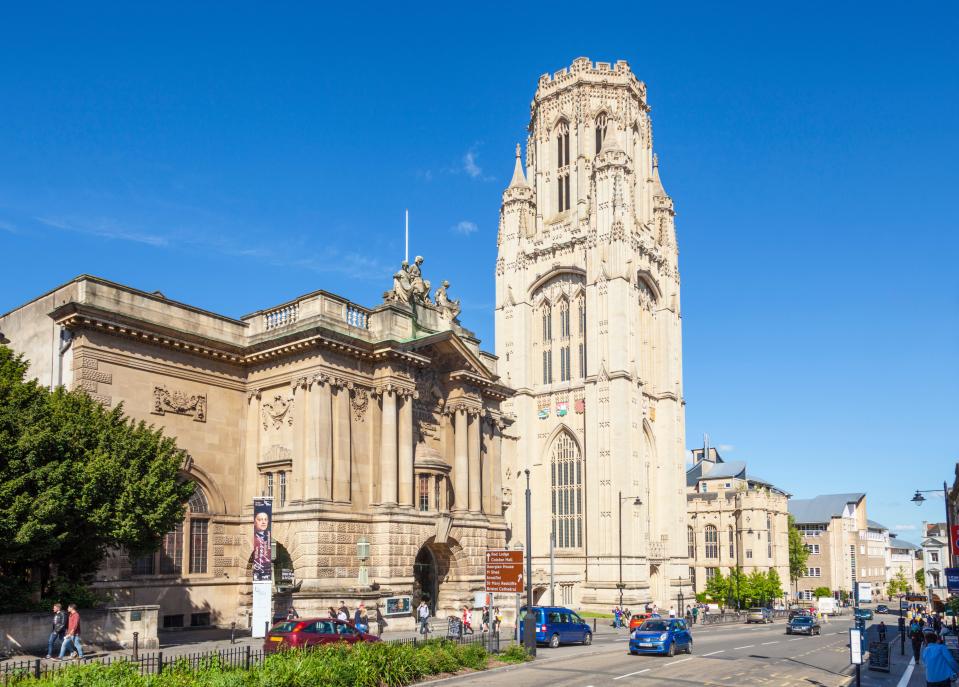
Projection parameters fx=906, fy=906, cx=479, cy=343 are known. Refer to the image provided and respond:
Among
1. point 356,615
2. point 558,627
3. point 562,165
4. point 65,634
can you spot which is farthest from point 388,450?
point 562,165

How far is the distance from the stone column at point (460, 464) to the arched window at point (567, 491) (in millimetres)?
38262

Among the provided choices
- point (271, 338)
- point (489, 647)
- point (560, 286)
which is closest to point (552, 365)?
point (560, 286)

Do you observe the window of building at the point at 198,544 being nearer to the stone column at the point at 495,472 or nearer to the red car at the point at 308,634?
the red car at the point at 308,634

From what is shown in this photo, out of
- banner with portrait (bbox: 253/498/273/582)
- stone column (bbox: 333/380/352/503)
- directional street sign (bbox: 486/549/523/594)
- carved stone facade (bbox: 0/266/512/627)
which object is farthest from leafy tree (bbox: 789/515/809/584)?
banner with portrait (bbox: 253/498/273/582)

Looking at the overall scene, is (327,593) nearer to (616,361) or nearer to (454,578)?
(454,578)

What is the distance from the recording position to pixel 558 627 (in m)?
36.2

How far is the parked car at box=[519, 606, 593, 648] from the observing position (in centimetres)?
3556

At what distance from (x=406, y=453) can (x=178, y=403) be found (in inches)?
396

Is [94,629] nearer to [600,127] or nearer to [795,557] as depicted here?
[600,127]

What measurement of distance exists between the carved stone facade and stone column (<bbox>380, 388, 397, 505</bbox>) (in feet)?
0.21

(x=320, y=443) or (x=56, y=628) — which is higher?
(x=320, y=443)

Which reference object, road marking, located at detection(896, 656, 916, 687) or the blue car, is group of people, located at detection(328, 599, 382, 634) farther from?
road marking, located at detection(896, 656, 916, 687)

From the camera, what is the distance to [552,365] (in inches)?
3410

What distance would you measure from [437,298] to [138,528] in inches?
889
